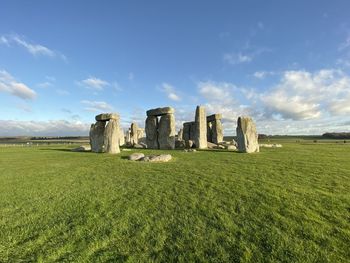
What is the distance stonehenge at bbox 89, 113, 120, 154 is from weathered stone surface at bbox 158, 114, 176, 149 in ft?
14.8

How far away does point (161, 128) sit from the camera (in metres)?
21.5

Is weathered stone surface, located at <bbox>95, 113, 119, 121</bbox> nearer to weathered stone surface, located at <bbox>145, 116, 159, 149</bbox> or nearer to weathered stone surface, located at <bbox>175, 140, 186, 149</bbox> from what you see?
weathered stone surface, located at <bbox>145, 116, 159, 149</bbox>

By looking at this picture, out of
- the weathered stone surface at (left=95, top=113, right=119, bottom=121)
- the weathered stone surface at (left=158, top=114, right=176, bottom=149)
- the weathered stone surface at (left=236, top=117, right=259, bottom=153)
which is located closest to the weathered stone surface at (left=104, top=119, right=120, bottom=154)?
the weathered stone surface at (left=95, top=113, right=119, bottom=121)

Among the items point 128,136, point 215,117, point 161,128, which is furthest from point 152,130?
point 128,136

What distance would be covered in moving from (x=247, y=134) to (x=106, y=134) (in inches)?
431

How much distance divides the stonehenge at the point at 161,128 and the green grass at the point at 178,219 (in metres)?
A: 13.0

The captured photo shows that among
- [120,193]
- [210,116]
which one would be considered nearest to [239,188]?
[120,193]

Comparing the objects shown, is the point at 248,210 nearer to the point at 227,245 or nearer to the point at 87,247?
the point at 227,245

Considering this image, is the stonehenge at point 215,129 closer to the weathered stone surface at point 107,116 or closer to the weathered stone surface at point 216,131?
the weathered stone surface at point 216,131

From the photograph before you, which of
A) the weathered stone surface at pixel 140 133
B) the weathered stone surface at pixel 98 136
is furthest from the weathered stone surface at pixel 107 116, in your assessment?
the weathered stone surface at pixel 140 133

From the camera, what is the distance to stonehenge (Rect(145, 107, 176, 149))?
20.9 metres

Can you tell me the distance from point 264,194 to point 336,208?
158cm

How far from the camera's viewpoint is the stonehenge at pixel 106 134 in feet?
57.3

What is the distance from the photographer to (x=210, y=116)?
26.0 meters
